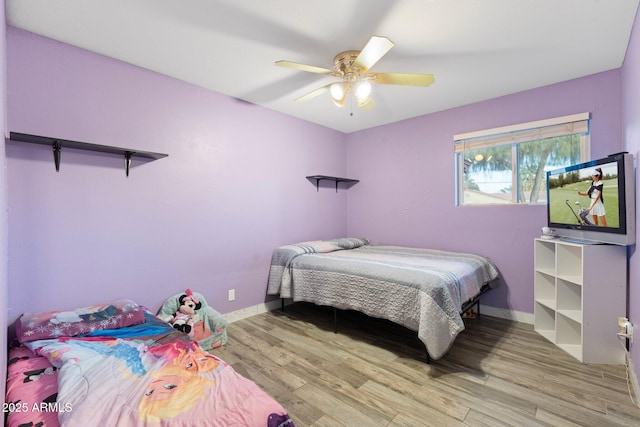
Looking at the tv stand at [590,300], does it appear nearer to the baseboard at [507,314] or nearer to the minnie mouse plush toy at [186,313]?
the baseboard at [507,314]

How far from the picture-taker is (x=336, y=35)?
79.0 inches

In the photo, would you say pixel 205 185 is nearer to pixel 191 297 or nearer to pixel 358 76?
pixel 191 297

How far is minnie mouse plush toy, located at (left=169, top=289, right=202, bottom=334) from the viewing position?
7.97 ft

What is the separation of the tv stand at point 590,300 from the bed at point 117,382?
242cm

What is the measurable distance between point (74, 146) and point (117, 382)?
174 centimetres

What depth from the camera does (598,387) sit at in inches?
74.3

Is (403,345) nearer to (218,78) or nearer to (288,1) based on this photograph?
(288,1)

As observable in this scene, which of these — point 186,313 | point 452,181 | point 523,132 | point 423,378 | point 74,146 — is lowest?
point 423,378

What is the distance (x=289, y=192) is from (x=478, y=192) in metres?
2.29

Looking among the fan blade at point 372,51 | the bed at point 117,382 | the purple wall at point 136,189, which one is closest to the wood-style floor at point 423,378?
the bed at point 117,382

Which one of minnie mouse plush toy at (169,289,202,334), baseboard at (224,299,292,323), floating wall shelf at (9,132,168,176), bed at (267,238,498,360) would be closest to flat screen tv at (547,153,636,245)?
bed at (267,238,498,360)

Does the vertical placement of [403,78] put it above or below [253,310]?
above

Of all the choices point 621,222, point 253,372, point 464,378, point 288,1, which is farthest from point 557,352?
point 288,1

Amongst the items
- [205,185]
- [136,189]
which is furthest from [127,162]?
[205,185]
